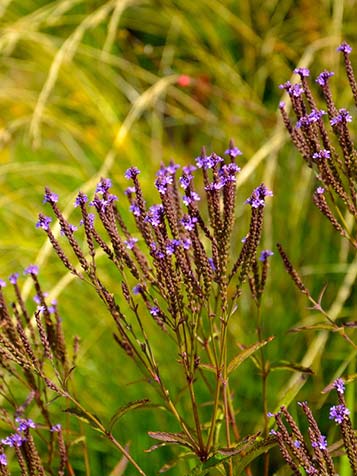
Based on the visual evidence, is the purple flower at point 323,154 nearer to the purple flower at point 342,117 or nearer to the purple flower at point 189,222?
the purple flower at point 342,117

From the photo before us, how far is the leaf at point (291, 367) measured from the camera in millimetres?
1652

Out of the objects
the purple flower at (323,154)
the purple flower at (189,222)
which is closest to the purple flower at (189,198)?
the purple flower at (189,222)

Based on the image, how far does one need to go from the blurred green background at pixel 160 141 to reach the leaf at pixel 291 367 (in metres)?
0.60

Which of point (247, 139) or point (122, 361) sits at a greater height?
point (247, 139)

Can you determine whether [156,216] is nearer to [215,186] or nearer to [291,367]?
[215,186]

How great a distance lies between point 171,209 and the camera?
4.54ft

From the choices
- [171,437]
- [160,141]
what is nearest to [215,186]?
[171,437]

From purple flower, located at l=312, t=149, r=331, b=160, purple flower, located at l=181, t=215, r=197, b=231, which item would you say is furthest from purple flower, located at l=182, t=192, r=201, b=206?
purple flower, located at l=312, t=149, r=331, b=160

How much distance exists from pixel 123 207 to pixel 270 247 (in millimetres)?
722

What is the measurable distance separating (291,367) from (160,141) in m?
2.16

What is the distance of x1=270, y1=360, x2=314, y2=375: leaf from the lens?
1652 mm

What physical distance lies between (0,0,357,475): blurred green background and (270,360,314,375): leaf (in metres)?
0.60

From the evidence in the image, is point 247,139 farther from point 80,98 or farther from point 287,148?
point 80,98

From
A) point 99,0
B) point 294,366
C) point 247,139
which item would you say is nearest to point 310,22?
point 247,139
